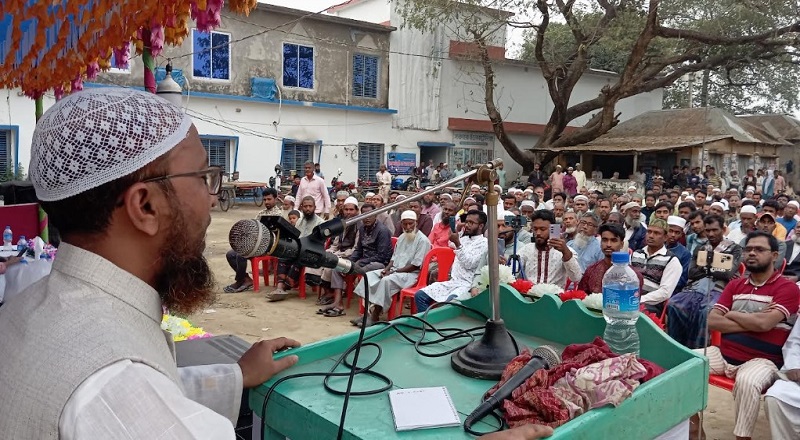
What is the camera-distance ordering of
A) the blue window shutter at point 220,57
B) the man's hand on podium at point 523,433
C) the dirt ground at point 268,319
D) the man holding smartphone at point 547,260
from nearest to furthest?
the man's hand on podium at point 523,433
the man holding smartphone at point 547,260
the dirt ground at point 268,319
the blue window shutter at point 220,57

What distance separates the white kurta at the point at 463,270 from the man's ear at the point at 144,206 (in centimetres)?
490

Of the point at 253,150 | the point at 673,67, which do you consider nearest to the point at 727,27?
the point at 673,67

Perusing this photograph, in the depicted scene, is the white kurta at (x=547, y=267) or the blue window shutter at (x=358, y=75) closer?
the white kurta at (x=547, y=267)

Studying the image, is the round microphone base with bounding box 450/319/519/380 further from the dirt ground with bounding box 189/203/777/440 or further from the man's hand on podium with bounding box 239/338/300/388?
the dirt ground with bounding box 189/203/777/440

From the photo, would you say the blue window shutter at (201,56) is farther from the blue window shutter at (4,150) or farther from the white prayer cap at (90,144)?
the white prayer cap at (90,144)

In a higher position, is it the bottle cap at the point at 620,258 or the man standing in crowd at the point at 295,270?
the bottle cap at the point at 620,258

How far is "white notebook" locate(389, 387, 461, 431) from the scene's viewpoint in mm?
1427

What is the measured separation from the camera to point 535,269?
571 cm

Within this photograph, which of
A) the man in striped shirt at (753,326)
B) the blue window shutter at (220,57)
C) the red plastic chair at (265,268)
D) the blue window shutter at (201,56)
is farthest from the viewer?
the blue window shutter at (220,57)

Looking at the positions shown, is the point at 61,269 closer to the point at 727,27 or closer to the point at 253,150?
the point at 253,150

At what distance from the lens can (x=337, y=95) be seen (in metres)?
20.5

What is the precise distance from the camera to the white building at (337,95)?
59.0 ft

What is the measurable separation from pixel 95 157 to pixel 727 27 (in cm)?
2096

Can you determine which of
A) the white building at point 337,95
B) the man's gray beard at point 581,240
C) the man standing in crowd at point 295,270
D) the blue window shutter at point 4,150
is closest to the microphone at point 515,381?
the man's gray beard at point 581,240
